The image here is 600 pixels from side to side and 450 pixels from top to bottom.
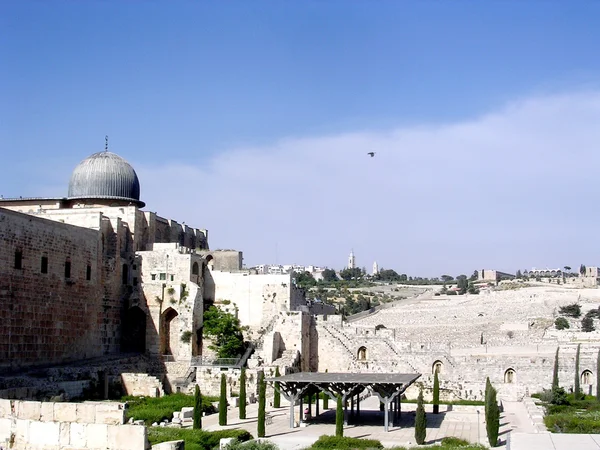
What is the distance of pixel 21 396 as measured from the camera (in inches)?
1109

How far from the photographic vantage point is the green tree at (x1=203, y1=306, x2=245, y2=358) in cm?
3950

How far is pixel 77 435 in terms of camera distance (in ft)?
59.8

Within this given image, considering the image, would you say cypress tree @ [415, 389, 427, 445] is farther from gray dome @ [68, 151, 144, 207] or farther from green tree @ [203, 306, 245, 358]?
gray dome @ [68, 151, 144, 207]

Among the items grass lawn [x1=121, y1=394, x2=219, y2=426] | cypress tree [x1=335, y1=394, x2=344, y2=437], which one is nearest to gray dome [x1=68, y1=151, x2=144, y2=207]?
grass lawn [x1=121, y1=394, x2=219, y2=426]

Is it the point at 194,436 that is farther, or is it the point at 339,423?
the point at 339,423

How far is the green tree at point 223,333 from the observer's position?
39500mm

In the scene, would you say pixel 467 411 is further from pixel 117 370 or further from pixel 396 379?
pixel 117 370

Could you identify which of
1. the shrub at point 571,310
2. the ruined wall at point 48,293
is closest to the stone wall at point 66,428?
the ruined wall at point 48,293

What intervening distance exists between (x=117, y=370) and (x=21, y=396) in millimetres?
7147

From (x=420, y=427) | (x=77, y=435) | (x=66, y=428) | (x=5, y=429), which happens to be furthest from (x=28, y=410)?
(x=420, y=427)

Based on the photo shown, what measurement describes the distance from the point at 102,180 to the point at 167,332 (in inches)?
341

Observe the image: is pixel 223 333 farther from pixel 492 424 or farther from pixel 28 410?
pixel 28 410

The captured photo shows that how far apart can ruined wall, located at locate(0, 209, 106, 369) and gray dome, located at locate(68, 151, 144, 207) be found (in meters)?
4.95

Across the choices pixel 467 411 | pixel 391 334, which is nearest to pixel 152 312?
pixel 391 334
